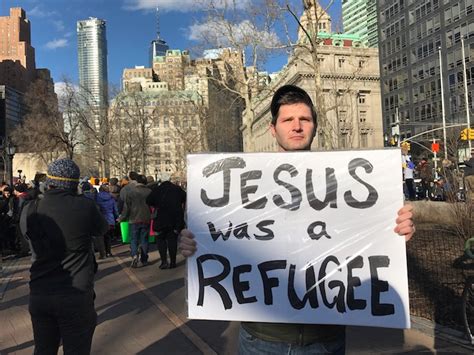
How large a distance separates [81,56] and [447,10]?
121119 millimetres

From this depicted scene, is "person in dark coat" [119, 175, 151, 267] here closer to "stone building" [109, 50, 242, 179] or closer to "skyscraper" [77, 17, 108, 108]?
"stone building" [109, 50, 242, 179]

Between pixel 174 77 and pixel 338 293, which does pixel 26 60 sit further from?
pixel 338 293

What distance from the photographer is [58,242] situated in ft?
11.8

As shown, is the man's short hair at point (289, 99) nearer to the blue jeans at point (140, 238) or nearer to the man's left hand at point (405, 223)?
the man's left hand at point (405, 223)

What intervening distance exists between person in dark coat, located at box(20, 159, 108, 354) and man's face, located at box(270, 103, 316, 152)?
1.90 m

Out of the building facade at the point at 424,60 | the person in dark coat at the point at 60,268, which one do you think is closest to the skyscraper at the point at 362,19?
the building facade at the point at 424,60

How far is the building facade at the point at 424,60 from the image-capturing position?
70812 millimetres

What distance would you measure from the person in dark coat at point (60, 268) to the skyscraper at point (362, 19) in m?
109

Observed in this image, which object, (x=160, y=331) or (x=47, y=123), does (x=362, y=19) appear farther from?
(x=160, y=331)

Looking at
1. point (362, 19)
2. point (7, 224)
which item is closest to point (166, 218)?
point (7, 224)

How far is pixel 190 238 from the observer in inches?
98.7

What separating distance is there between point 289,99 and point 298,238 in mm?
715

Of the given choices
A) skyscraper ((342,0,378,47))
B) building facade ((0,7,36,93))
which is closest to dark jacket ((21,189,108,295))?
building facade ((0,7,36,93))

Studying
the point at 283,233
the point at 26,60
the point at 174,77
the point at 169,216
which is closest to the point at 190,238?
the point at 283,233
